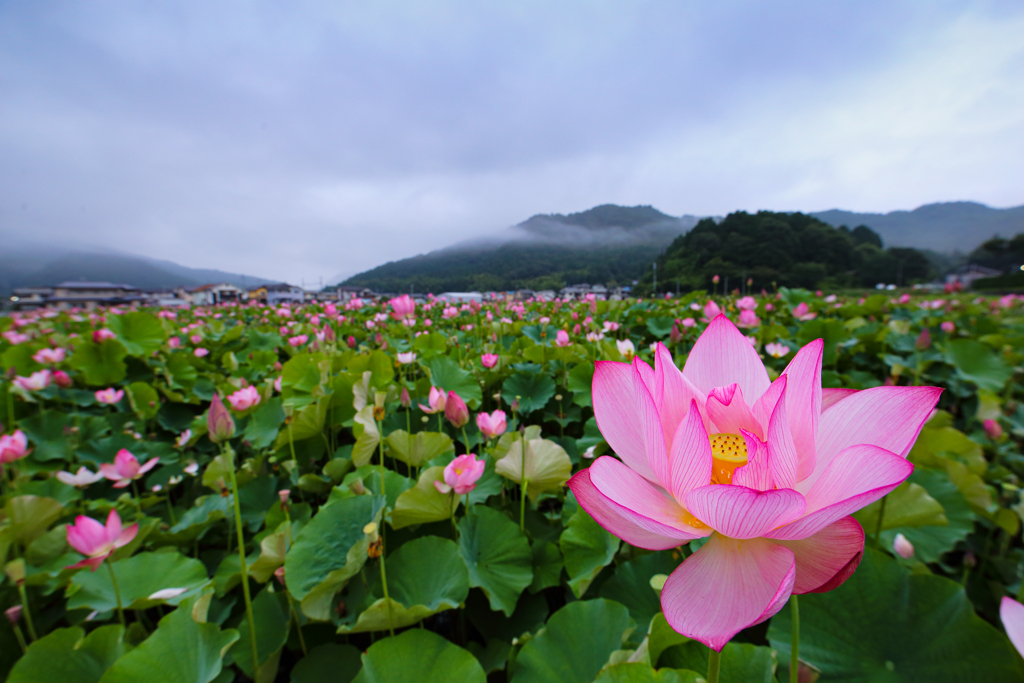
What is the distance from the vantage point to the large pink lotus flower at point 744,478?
26 cm

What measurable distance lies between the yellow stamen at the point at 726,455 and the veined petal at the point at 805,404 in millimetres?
48

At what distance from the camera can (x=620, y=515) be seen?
297mm

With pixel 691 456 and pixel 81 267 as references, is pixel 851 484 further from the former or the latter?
pixel 81 267

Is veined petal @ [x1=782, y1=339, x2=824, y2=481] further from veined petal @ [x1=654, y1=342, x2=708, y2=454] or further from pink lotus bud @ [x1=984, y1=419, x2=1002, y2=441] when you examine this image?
pink lotus bud @ [x1=984, y1=419, x2=1002, y2=441]

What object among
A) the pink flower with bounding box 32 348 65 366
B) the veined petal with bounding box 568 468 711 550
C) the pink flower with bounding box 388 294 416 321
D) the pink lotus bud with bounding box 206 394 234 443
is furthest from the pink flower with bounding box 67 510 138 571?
the pink flower with bounding box 32 348 65 366

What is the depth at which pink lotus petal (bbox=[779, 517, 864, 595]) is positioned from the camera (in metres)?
0.25

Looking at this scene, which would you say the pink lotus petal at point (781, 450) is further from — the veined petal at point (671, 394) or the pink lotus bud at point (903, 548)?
the pink lotus bud at point (903, 548)

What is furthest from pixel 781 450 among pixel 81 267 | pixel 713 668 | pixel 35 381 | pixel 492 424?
pixel 81 267

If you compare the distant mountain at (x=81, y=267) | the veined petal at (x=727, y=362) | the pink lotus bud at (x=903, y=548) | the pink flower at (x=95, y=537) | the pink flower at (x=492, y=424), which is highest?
the distant mountain at (x=81, y=267)

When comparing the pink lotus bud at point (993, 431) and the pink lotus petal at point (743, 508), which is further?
the pink lotus bud at point (993, 431)

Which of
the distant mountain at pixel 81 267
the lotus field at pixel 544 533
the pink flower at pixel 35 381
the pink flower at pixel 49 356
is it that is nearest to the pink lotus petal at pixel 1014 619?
the lotus field at pixel 544 533

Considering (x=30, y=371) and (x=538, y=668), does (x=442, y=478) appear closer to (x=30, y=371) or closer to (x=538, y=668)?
(x=538, y=668)

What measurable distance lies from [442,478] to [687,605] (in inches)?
24.2

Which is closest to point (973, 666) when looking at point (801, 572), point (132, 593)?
point (801, 572)
